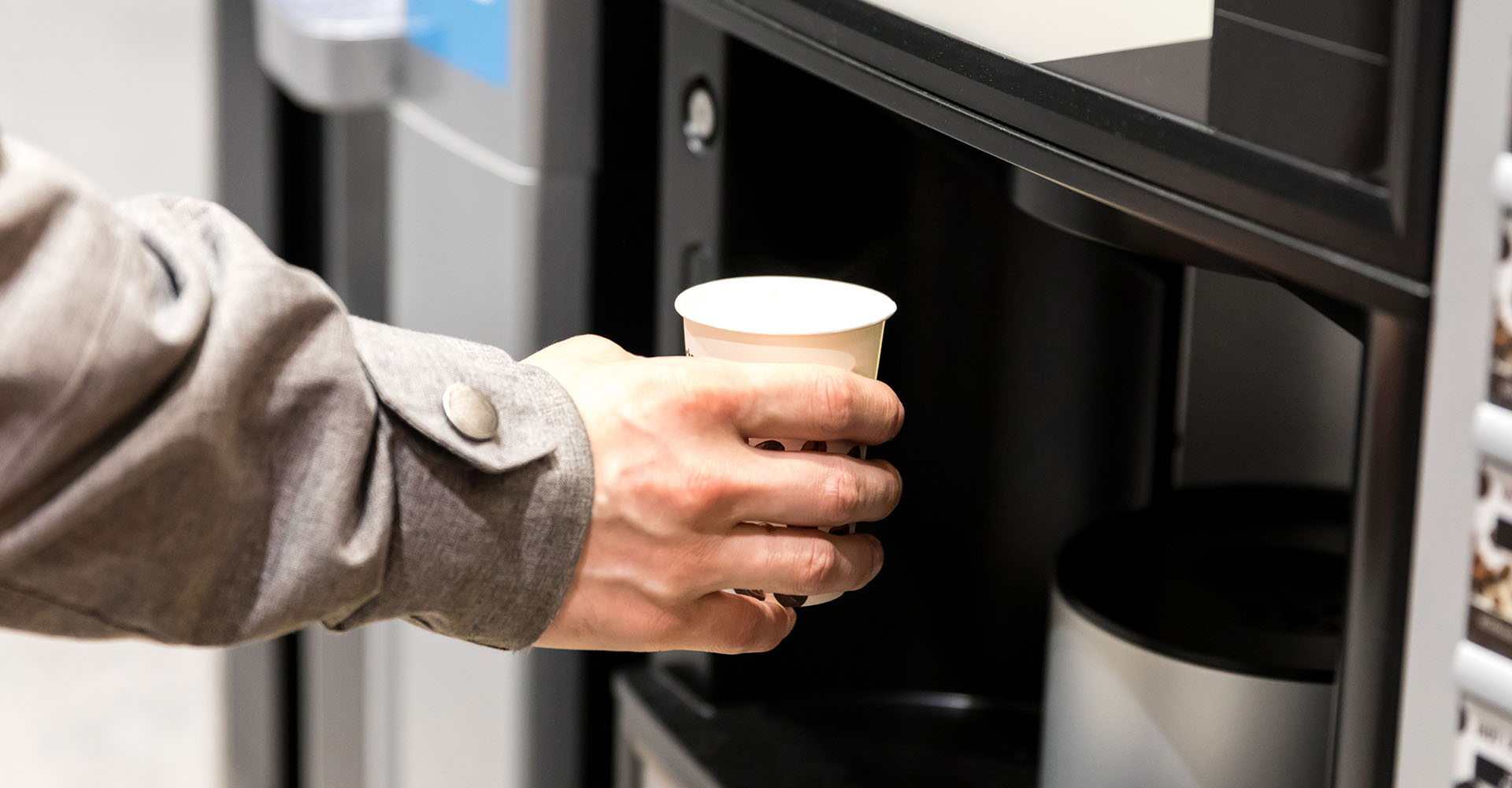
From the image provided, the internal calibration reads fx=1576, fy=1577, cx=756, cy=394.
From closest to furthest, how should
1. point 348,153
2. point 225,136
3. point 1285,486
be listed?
point 1285,486 → point 348,153 → point 225,136

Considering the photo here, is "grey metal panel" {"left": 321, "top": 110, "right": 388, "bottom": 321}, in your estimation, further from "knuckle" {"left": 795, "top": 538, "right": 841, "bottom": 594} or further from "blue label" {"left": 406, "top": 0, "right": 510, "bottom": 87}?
"knuckle" {"left": 795, "top": 538, "right": 841, "bottom": 594}

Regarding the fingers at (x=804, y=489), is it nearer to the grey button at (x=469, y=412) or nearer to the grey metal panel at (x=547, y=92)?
the grey button at (x=469, y=412)

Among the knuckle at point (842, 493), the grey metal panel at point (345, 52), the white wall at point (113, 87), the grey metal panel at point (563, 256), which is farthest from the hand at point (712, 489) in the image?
the white wall at point (113, 87)

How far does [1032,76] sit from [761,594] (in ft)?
0.84

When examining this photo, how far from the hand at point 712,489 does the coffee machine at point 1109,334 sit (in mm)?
127

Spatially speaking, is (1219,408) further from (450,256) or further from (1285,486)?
(450,256)

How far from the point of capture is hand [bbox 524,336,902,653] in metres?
0.66

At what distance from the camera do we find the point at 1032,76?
23.7 inches

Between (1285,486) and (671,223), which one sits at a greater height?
(671,223)

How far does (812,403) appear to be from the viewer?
2.11 ft

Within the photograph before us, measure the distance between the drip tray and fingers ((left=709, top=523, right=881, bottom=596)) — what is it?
326 mm

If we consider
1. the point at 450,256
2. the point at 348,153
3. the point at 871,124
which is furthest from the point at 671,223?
the point at 348,153

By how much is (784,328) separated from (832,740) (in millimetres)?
410

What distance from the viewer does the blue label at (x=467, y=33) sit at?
1154mm
